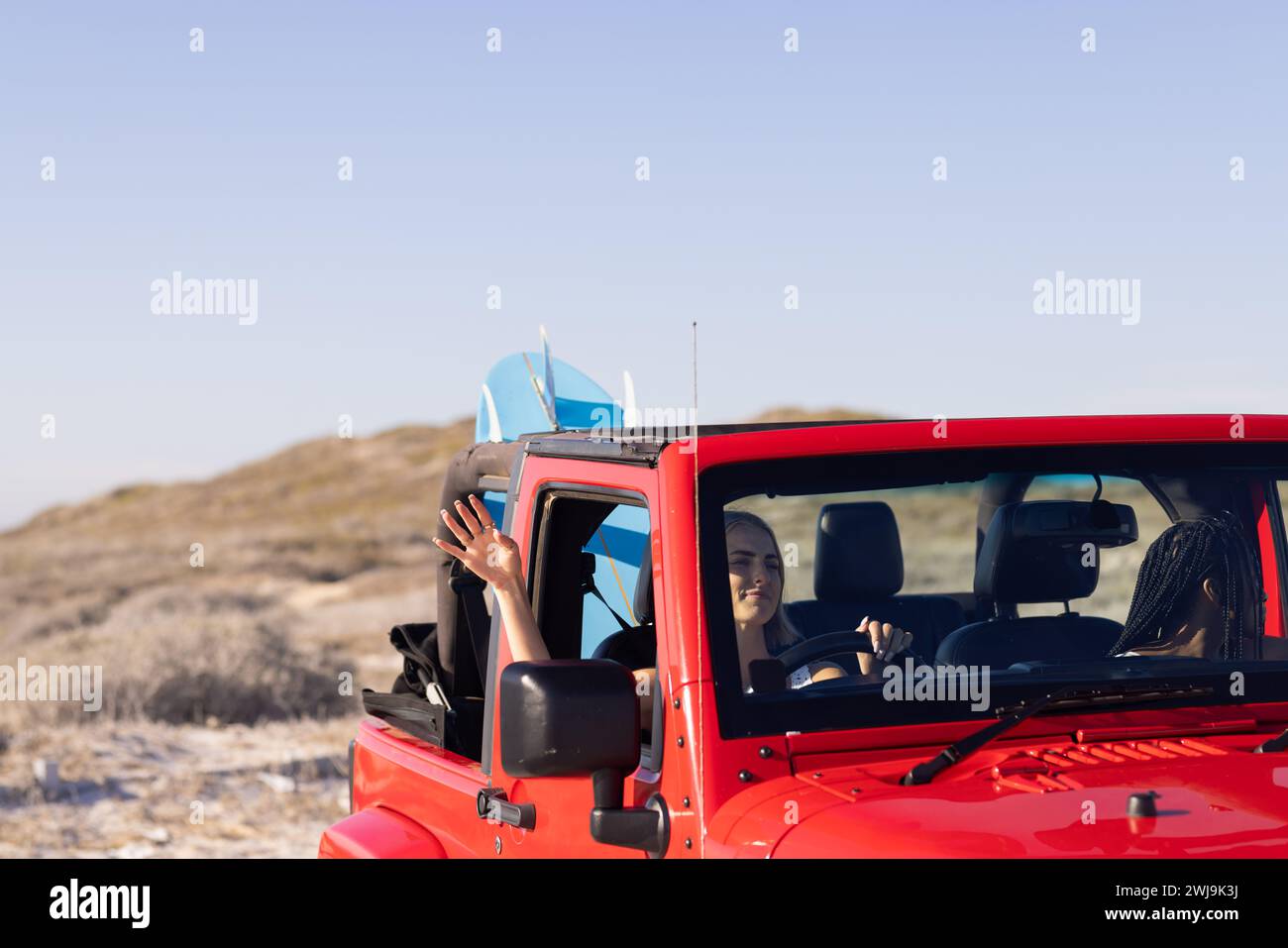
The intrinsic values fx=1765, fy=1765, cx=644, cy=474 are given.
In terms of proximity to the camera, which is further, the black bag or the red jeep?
the black bag

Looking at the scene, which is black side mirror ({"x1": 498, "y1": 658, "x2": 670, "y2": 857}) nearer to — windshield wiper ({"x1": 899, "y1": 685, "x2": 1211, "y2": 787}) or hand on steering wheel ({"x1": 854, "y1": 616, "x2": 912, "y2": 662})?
windshield wiper ({"x1": 899, "y1": 685, "x2": 1211, "y2": 787})

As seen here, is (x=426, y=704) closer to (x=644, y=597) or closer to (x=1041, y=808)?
(x=644, y=597)

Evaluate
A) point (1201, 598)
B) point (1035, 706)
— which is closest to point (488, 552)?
point (1035, 706)

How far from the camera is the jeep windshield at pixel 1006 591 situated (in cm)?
336

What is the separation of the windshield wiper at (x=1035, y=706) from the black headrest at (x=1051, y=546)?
0.79 meters

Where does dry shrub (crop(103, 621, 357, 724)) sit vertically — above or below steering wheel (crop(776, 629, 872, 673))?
below

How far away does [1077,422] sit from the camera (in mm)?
3670

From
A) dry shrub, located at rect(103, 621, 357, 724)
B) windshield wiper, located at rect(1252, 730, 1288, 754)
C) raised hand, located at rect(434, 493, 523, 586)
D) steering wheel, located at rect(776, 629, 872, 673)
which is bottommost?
dry shrub, located at rect(103, 621, 357, 724)

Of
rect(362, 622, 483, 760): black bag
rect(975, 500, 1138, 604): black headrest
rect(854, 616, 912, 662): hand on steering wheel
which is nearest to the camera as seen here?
rect(854, 616, 912, 662): hand on steering wheel

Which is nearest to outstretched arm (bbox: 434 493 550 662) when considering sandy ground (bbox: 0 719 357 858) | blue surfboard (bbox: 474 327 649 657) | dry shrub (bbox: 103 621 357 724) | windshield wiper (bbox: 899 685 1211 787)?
windshield wiper (bbox: 899 685 1211 787)

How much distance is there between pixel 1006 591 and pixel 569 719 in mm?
1503

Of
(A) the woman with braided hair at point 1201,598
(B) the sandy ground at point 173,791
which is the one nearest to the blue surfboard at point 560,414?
(A) the woman with braided hair at point 1201,598

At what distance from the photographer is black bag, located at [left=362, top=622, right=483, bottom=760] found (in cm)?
482

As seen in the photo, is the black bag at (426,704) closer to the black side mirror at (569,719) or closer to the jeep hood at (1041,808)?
the black side mirror at (569,719)
